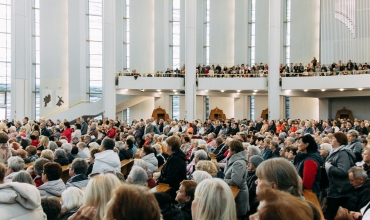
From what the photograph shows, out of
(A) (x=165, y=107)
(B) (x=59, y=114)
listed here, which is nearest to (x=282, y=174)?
(B) (x=59, y=114)

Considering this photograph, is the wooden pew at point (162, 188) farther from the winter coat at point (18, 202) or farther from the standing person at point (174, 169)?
the winter coat at point (18, 202)

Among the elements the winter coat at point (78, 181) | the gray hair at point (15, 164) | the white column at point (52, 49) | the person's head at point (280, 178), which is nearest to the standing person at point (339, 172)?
the person's head at point (280, 178)

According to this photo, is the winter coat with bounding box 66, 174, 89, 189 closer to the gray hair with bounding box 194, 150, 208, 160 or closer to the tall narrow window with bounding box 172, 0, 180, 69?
the gray hair with bounding box 194, 150, 208, 160

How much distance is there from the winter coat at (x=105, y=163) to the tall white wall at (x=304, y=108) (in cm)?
2340

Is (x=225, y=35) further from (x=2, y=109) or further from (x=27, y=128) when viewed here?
(x=27, y=128)

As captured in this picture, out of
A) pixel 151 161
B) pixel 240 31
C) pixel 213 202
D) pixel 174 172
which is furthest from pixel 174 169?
pixel 240 31

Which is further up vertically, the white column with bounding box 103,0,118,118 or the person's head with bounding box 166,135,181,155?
the white column with bounding box 103,0,118,118

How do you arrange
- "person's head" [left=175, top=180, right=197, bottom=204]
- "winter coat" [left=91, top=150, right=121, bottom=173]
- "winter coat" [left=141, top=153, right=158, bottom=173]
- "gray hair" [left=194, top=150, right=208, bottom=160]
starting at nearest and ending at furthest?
"person's head" [left=175, top=180, right=197, bottom=204] → "winter coat" [left=91, top=150, right=121, bottom=173] → "gray hair" [left=194, top=150, right=208, bottom=160] → "winter coat" [left=141, top=153, right=158, bottom=173]

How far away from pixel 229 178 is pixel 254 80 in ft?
62.5

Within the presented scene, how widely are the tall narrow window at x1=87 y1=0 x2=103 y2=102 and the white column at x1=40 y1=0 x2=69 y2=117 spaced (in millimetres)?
1694

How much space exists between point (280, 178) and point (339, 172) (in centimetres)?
254

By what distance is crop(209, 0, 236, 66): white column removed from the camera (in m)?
29.8

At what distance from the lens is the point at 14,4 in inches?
934

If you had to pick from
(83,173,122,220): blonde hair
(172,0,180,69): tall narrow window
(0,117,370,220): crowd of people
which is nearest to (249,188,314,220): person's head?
(0,117,370,220): crowd of people
